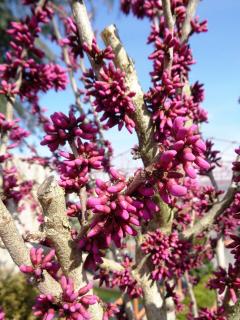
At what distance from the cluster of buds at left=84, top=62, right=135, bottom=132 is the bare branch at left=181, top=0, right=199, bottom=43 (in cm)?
104

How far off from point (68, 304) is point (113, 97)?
1.26 metres

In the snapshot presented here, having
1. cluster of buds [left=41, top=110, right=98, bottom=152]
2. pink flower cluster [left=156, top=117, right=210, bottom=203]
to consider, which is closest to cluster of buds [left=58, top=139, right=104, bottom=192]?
cluster of buds [left=41, top=110, right=98, bottom=152]

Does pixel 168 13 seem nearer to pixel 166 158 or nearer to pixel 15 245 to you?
pixel 166 158

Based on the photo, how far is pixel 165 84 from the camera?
2.28 metres

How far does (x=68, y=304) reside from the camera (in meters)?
1.57

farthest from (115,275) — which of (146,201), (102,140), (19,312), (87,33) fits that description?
(19,312)

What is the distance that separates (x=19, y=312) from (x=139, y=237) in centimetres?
529

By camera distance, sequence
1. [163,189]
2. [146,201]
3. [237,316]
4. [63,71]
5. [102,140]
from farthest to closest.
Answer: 1. [102,140]
2. [63,71]
3. [237,316]
4. [146,201]
5. [163,189]

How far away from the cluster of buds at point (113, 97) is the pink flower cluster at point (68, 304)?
1.05 meters

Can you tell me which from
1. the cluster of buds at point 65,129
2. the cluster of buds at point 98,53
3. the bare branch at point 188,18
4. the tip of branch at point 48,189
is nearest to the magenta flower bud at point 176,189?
the tip of branch at point 48,189

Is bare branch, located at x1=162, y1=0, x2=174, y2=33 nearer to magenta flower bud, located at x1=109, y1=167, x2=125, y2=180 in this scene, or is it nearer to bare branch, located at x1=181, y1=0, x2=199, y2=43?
bare branch, located at x1=181, y1=0, x2=199, y2=43

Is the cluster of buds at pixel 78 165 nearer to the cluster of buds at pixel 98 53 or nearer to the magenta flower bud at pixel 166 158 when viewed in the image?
the cluster of buds at pixel 98 53

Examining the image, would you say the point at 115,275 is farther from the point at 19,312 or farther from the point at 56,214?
the point at 19,312

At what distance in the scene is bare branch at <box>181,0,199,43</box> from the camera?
2.79m
